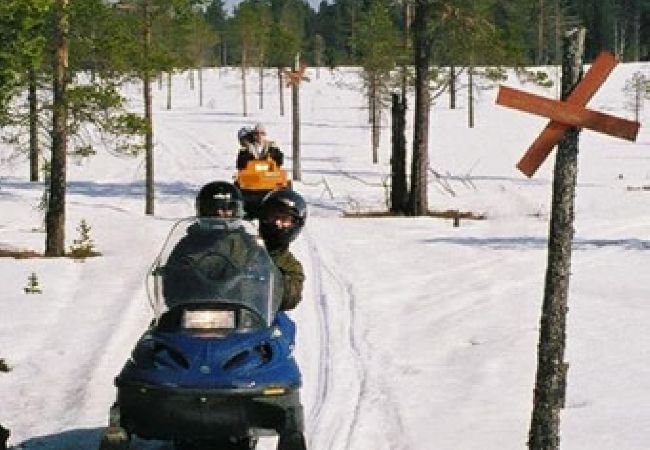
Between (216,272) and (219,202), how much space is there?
104 centimetres

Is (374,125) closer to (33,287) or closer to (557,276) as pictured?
(33,287)

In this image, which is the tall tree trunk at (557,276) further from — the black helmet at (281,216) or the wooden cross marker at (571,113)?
the black helmet at (281,216)

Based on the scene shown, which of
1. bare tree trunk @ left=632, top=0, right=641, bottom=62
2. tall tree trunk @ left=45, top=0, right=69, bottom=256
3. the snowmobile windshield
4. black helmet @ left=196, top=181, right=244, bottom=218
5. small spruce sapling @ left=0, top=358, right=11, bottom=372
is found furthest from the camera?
bare tree trunk @ left=632, top=0, right=641, bottom=62

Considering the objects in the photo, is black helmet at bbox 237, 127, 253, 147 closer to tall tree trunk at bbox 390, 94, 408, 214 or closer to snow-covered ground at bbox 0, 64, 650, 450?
snow-covered ground at bbox 0, 64, 650, 450

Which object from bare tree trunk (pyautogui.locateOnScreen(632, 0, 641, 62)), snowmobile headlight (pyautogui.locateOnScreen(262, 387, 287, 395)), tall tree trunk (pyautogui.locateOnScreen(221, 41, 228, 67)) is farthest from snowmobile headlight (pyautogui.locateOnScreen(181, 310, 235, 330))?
tall tree trunk (pyautogui.locateOnScreen(221, 41, 228, 67))

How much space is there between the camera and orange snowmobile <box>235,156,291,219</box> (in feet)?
55.6

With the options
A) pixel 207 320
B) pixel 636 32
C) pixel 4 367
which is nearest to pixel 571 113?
pixel 207 320

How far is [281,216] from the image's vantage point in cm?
650

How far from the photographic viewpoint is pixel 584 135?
201 feet

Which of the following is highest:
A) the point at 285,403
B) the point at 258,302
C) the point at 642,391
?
the point at 258,302

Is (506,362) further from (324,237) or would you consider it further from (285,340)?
(324,237)

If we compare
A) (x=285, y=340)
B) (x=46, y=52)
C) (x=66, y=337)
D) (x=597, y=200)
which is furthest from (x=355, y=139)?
(x=285, y=340)

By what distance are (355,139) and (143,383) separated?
179 ft

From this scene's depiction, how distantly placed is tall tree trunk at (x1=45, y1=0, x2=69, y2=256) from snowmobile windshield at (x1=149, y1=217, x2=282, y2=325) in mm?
11457
